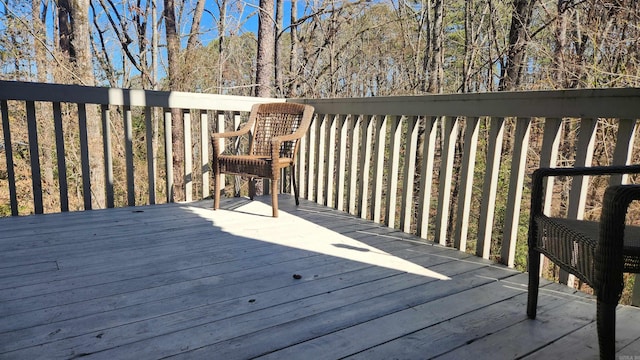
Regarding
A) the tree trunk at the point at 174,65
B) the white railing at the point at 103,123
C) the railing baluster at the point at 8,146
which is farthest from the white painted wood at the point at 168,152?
the tree trunk at the point at 174,65

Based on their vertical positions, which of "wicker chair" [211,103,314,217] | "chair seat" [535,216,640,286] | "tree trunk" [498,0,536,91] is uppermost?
"tree trunk" [498,0,536,91]

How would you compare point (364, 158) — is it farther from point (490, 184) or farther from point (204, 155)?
point (204, 155)

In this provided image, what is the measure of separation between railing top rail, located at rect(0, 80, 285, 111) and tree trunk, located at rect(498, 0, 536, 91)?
4020 mm

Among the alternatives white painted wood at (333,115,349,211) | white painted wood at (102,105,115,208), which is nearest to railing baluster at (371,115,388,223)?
white painted wood at (333,115,349,211)

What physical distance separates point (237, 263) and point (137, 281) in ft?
1.51

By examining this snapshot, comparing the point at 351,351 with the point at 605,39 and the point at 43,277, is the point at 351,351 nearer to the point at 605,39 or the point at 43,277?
the point at 43,277

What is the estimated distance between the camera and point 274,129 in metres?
3.42

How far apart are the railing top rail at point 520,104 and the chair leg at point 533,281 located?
64cm

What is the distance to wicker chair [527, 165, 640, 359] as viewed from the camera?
38.7 inches

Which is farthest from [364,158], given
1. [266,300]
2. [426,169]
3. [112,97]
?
[112,97]

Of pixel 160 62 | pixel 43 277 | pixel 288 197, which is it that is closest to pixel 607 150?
pixel 288 197

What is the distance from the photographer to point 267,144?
3477 millimetres

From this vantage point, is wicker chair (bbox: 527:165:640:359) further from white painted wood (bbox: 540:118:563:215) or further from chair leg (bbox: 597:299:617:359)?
white painted wood (bbox: 540:118:563:215)

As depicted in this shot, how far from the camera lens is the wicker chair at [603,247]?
98cm
